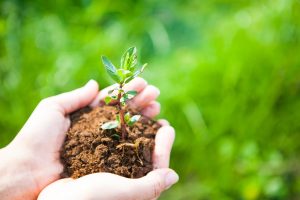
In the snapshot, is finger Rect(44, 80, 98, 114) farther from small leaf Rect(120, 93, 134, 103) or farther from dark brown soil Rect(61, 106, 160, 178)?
small leaf Rect(120, 93, 134, 103)

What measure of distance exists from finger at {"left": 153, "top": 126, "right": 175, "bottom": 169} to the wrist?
1.62 feet

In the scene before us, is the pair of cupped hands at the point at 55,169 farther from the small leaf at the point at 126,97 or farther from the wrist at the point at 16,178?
the small leaf at the point at 126,97

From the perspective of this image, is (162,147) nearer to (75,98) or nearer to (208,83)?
(75,98)

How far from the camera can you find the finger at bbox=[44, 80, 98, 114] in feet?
5.91

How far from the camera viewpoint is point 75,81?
9.31 ft

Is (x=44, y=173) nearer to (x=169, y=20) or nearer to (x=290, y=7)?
(x=290, y=7)

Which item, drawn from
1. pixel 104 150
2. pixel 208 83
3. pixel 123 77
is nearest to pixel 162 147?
pixel 104 150

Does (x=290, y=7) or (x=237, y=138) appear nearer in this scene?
(x=237, y=138)

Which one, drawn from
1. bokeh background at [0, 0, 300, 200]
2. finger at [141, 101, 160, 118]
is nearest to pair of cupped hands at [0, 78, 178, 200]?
finger at [141, 101, 160, 118]

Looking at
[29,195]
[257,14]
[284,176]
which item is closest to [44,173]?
[29,195]

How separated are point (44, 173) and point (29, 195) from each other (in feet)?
0.33

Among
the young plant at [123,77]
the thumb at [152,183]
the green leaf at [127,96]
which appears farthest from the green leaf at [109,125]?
the thumb at [152,183]

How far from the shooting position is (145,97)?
75.7 inches

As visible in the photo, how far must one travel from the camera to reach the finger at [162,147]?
168cm
